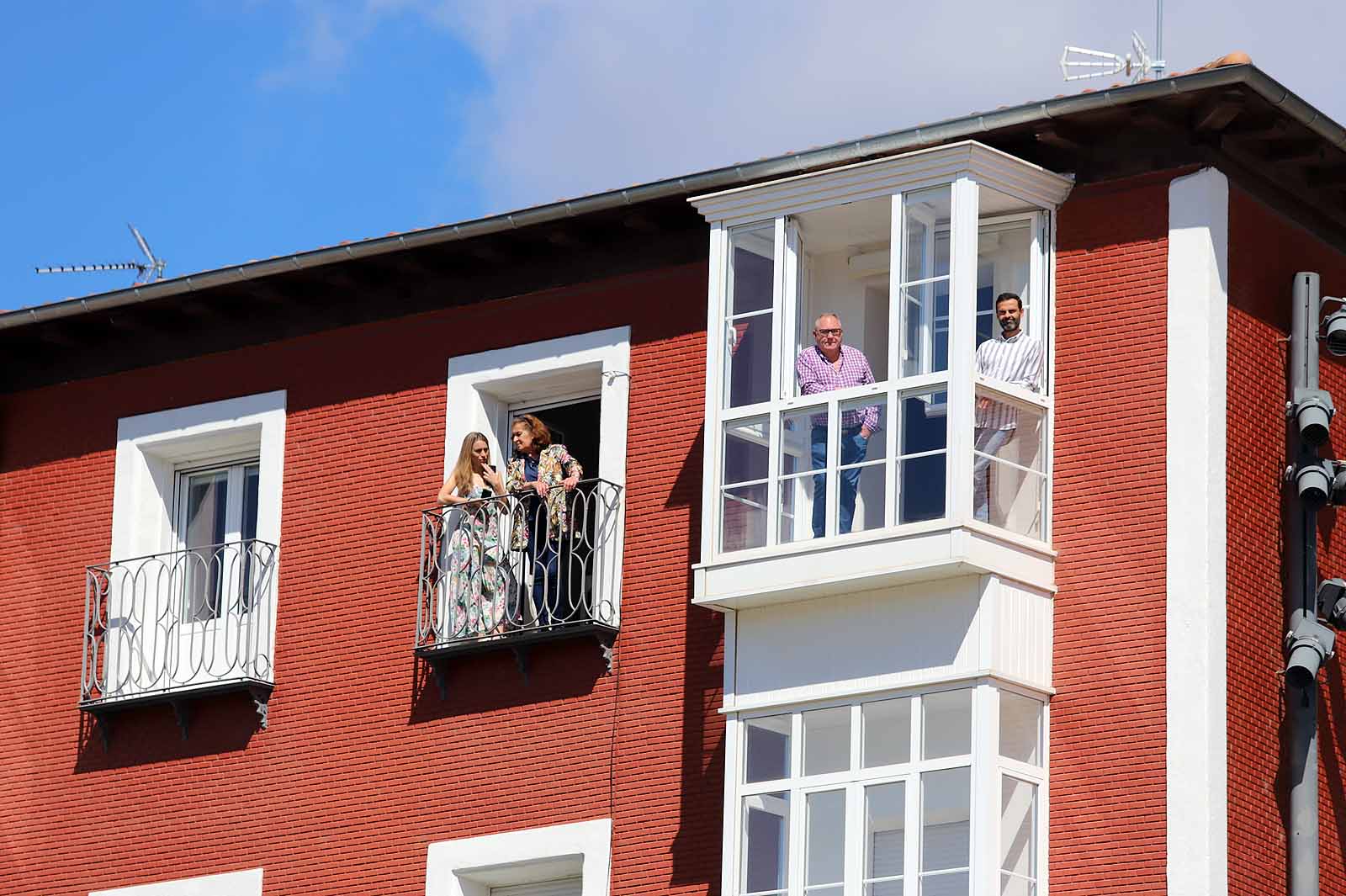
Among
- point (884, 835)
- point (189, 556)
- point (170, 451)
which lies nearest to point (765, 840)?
point (884, 835)

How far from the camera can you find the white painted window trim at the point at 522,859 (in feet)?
75.9

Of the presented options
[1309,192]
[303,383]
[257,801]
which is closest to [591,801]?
[257,801]

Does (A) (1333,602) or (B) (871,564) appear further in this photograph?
(A) (1333,602)

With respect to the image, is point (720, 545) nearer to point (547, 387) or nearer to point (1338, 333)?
point (547, 387)

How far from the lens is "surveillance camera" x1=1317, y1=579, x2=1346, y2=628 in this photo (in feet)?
72.0

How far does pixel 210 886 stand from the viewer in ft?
81.7

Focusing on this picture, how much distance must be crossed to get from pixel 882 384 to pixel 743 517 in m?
1.41

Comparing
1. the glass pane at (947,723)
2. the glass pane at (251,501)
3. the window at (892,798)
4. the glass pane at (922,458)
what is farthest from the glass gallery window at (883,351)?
the glass pane at (251,501)

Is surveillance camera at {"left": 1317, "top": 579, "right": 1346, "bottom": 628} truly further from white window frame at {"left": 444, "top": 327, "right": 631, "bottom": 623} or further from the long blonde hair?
the long blonde hair

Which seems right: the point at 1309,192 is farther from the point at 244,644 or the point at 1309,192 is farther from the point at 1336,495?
the point at 244,644

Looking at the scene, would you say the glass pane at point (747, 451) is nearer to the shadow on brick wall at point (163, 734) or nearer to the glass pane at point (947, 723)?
the glass pane at point (947, 723)

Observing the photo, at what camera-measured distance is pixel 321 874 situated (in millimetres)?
24422

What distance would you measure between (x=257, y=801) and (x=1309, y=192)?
921 centimetres

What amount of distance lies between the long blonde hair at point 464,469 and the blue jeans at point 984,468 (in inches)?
171
